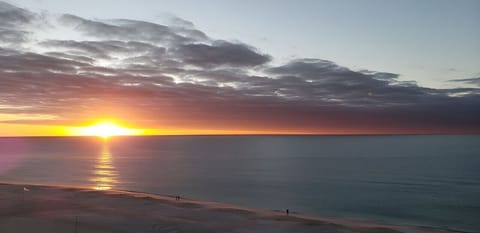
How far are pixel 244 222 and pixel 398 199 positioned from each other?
32.4 metres

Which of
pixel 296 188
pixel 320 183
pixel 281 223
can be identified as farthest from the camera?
pixel 320 183

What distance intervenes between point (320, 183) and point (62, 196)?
4896 centimetres

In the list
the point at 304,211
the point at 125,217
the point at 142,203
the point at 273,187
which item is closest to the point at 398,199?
the point at 304,211

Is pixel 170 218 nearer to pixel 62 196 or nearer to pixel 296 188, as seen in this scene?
pixel 62 196

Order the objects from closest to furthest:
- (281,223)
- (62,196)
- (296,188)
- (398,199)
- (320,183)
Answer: (281,223), (62,196), (398,199), (296,188), (320,183)

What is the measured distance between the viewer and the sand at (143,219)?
120 ft

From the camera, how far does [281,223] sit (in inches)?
1623

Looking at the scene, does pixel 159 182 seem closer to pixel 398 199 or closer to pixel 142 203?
pixel 142 203

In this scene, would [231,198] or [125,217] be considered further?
[231,198]

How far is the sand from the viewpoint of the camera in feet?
120

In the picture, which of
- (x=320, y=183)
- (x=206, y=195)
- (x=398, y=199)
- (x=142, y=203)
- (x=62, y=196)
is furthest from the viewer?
(x=320, y=183)

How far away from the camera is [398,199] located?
64812 mm

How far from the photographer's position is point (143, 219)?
40625mm

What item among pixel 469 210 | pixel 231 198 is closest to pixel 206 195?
pixel 231 198
